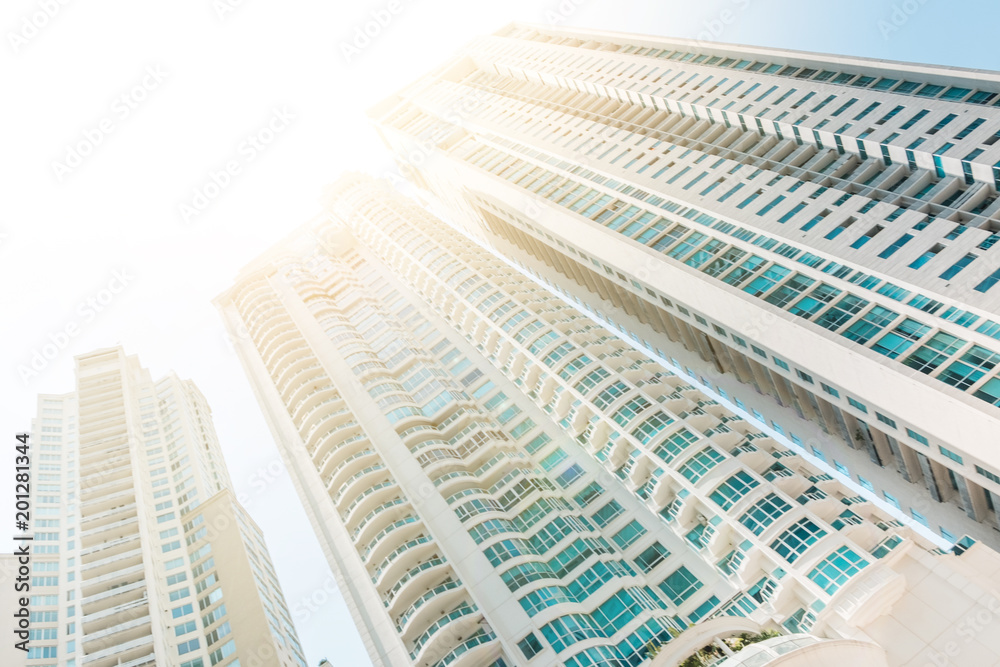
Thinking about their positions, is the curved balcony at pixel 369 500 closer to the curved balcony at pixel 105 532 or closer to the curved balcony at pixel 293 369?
the curved balcony at pixel 293 369

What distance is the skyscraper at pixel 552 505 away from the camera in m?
39.0

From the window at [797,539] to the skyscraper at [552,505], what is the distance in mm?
158

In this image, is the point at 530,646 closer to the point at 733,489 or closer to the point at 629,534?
the point at 629,534

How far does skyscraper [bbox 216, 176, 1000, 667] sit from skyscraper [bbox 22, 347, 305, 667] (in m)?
12.3

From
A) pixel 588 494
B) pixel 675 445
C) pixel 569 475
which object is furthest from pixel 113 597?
pixel 675 445

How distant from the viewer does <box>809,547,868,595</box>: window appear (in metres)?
38.2

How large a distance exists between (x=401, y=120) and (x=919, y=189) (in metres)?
74.7

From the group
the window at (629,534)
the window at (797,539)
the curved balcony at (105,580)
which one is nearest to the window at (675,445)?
the window at (629,534)

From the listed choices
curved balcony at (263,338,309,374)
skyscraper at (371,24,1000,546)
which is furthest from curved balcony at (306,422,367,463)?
skyscraper at (371,24,1000,546)

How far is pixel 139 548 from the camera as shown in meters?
67.6


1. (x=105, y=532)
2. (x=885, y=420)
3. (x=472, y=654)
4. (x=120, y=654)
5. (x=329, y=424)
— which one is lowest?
(x=885, y=420)

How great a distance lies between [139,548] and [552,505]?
40192 mm

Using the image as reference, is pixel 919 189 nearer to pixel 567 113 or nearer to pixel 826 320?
pixel 826 320

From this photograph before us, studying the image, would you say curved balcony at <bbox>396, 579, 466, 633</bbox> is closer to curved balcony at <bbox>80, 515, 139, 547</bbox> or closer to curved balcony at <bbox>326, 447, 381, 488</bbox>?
curved balcony at <bbox>326, 447, 381, 488</bbox>
